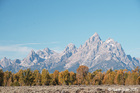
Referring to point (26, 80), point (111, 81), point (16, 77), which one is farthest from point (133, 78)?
point (16, 77)

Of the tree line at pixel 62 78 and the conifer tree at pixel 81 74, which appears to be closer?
the tree line at pixel 62 78

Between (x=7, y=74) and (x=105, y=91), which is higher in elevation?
(x=7, y=74)

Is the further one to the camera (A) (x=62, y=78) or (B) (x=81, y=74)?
(B) (x=81, y=74)

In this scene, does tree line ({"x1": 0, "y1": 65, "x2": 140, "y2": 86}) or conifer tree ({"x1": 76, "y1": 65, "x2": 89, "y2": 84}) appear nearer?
tree line ({"x1": 0, "y1": 65, "x2": 140, "y2": 86})

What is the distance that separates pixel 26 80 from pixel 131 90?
118 metres

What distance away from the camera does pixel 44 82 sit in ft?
504

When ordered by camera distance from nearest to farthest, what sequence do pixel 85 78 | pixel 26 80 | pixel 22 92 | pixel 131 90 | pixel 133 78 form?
pixel 131 90, pixel 22 92, pixel 133 78, pixel 26 80, pixel 85 78

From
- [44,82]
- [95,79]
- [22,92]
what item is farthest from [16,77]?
[22,92]

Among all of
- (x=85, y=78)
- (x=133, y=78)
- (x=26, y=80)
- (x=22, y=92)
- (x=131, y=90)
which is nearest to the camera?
(x=131, y=90)

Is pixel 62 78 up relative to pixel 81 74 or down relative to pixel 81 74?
down

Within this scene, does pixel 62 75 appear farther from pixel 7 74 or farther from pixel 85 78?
pixel 7 74

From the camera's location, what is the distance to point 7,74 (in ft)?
551

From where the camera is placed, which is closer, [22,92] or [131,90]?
[131,90]

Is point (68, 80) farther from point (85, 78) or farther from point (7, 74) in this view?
point (7, 74)
